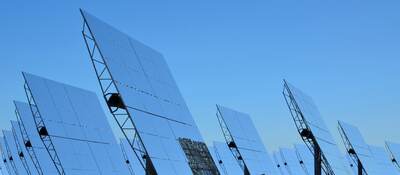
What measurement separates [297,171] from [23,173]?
1150 inches

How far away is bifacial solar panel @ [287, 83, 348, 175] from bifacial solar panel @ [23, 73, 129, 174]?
936 centimetres

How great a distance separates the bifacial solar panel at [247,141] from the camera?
110ft

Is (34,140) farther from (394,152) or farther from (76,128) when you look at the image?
(394,152)

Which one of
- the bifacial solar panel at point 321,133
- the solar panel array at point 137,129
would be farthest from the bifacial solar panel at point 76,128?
the bifacial solar panel at point 321,133

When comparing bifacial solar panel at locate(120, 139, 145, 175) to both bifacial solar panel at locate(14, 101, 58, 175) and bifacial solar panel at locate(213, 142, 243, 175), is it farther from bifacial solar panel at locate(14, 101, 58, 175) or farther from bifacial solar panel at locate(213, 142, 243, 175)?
bifacial solar panel at locate(213, 142, 243, 175)

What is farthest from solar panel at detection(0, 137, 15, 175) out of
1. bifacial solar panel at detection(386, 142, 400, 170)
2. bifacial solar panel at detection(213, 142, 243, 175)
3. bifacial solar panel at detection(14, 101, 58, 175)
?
bifacial solar panel at detection(386, 142, 400, 170)

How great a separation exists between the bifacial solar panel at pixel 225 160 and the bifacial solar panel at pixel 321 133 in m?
10.5

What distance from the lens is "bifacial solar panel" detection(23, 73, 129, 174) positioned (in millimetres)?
26969

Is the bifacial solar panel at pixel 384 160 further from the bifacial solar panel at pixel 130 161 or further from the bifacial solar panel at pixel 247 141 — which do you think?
the bifacial solar panel at pixel 130 161

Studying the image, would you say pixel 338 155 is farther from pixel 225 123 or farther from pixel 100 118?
pixel 100 118

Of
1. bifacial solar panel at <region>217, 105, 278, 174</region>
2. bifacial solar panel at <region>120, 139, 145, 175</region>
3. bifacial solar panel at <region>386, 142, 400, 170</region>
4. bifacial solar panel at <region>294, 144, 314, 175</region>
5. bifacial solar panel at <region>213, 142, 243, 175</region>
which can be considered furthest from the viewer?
bifacial solar panel at <region>294, 144, 314, 175</region>

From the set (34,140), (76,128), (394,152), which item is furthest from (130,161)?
(394,152)

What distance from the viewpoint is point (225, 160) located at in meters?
46.7

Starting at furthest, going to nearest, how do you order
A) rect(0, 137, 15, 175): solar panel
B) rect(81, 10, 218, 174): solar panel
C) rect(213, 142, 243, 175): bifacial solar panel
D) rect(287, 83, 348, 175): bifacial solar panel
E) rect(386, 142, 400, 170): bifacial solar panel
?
rect(386, 142, 400, 170): bifacial solar panel < rect(213, 142, 243, 175): bifacial solar panel < rect(0, 137, 15, 175): solar panel < rect(287, 83, 348, 175): bifacial solar panel < rect(81, 10, 218, 174): solar panel
